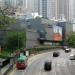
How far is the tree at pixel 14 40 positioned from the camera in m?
93.1

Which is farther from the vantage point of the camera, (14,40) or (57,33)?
(57,33)

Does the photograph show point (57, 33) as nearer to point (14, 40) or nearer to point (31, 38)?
point (31, 38)

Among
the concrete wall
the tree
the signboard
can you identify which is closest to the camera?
the tree

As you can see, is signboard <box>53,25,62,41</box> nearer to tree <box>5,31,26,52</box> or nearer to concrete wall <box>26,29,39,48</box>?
concrete wall <box>26,29,39,48</box>

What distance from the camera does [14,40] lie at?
93.8 m

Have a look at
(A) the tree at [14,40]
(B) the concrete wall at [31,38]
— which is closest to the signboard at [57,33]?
(B) the concrete wall at [31,38]

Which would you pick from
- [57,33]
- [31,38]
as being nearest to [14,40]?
[31,38]

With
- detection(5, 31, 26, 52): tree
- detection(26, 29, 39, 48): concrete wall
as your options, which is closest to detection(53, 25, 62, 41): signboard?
detection(26, 29, 39, 48): concrete wall

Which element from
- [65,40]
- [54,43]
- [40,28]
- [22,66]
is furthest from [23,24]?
[22,66]

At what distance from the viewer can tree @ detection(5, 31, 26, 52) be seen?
305 feet

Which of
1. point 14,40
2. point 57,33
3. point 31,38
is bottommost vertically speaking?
point 31,38

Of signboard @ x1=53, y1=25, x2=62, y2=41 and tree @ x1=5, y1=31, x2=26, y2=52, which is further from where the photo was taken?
signboard @ x1=53, y1=25, x2=62, y2=41

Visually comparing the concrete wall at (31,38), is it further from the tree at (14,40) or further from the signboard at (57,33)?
the signboard at (57,33)

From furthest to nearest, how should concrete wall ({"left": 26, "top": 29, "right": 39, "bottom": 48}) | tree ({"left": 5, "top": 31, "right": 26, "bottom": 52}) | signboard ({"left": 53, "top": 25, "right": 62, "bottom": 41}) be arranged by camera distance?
signboard ({"left": 53, "top": 25, "right": 62, "bottom": 41}), concrete wall ({"left": 26, "top": 29, "right": 39, "bottom": 48}), tree ({"left": 5, "top": 31, "right": 26, "bottom": 52})
